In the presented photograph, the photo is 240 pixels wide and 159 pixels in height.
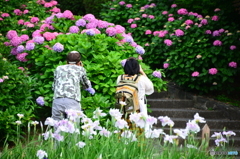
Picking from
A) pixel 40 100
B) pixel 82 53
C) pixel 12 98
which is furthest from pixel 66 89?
pixel 82 53

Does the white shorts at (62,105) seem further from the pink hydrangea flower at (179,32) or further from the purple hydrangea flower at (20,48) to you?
the pink hydrangea flower at (179,32)

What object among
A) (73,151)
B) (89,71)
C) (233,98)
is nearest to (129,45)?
(89,71)

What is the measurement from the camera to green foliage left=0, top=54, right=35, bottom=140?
5.52m

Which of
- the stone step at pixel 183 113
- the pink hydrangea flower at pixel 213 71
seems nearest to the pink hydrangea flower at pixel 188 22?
the pink hydrangea flower at pixel 213 71

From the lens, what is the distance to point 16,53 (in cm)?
745

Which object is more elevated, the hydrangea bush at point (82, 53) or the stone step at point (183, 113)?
the hydrangea bush at point (82, 53)

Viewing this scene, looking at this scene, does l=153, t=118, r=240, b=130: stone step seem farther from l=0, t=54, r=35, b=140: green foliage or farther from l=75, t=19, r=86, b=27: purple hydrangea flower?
l=0, t=54, r=35, b=140: green foliage

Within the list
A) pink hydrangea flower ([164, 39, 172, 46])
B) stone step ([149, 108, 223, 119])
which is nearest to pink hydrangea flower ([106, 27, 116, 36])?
stone step ([149, 108, 223, 119])

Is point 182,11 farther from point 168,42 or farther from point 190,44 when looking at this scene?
point 190,44

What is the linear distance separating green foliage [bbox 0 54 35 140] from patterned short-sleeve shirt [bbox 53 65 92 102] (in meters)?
0.98

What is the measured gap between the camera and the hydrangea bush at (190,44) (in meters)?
8.13

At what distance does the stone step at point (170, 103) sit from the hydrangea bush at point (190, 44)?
36 cm

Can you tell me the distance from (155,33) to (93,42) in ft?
9.83

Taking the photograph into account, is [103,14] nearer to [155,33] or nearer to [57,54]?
[155,33]
